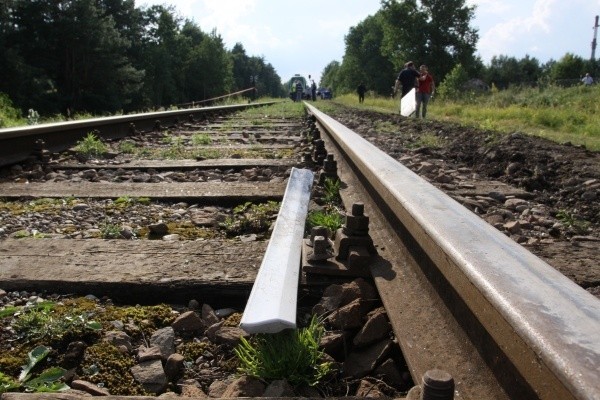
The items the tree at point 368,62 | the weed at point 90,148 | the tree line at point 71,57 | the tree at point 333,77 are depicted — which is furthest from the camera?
the tree at point 333,77

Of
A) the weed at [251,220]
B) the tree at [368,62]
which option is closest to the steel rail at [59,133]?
the weed at [251,220]

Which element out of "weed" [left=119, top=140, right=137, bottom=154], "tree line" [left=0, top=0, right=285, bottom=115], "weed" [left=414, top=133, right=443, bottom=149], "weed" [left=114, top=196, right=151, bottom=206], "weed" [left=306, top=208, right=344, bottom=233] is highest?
"tree line" [left=0, top=0, right=285, bottom=115]

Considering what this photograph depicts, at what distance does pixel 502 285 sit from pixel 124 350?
0.97 metres

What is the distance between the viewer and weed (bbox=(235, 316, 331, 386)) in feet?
4.08

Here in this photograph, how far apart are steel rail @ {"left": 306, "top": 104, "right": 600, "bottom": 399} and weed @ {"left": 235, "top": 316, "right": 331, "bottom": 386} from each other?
0.21m

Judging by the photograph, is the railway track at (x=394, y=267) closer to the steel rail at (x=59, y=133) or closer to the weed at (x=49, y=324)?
the steel rail at (x=59, y=133)

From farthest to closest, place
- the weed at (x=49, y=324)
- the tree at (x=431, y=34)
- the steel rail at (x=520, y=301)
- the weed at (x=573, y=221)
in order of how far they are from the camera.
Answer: the tree at (x=431, y=34) < the weed at (x=573, y=221) < the weed at (x=49, y=324) < the steel rail at (x=520, y=301)

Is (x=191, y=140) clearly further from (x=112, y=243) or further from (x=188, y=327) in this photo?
(x=188, y=327)

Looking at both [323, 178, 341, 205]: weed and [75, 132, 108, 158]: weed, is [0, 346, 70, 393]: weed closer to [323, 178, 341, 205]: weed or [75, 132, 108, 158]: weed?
[323, 178, 341, 205]: weed

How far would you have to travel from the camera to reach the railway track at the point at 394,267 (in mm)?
806

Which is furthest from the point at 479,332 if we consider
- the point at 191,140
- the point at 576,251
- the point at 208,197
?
the point at 191,140

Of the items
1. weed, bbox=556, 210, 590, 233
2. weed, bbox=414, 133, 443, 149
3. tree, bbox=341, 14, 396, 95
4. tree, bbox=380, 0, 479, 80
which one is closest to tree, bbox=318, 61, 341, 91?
tree, bbox=341, 14, 396, 95

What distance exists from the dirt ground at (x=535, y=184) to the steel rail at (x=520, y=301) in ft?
2.35

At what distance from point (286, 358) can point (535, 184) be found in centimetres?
327
